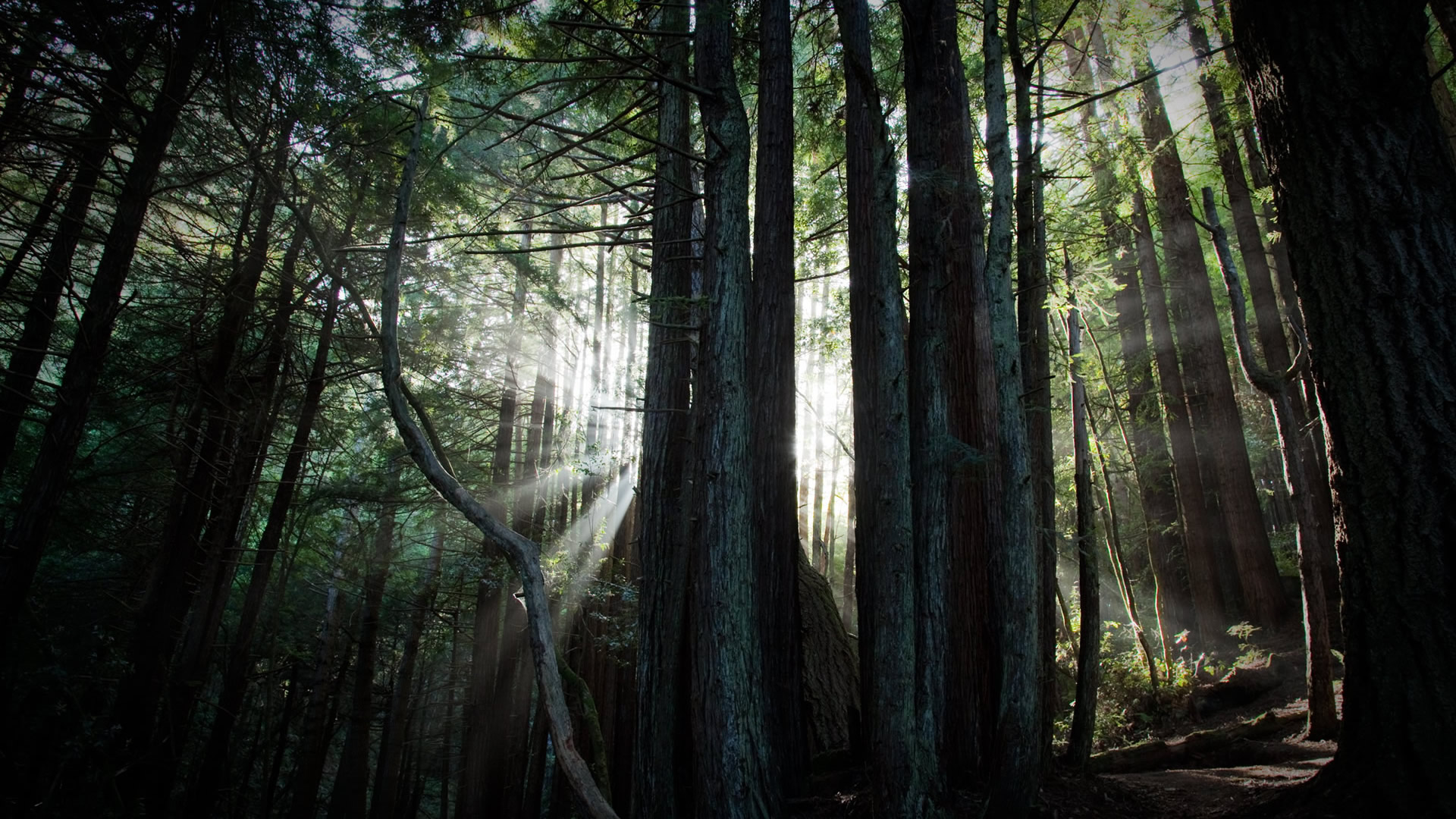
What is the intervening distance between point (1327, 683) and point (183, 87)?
11.8m

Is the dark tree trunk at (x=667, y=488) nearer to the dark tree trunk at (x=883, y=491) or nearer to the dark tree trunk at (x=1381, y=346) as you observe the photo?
the dark tree trunk at (x=883, y=491)

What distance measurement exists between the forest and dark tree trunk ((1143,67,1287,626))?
3.3 inches

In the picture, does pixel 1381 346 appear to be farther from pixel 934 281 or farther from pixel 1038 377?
pixel 934 281

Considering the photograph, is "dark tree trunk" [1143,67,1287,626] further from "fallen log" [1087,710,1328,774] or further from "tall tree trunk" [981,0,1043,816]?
"tall tree trunk" [981,0,1043,816]

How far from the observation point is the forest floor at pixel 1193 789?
4028 millimetres

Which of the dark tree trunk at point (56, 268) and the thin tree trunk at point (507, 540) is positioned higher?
the dark tree trunk at point (56, 268)

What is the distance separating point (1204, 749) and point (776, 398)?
20.8 feet

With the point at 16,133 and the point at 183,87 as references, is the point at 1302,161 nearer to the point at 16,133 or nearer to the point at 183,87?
the point at 183,87

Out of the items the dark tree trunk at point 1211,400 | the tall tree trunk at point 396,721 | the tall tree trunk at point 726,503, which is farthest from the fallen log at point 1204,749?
the tall tree trunk at point 396,721

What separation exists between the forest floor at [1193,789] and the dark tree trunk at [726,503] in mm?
973

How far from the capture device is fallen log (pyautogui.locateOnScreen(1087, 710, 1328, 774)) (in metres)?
6.60

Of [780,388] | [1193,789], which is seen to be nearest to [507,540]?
[780,388]

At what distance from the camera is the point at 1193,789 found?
519cm

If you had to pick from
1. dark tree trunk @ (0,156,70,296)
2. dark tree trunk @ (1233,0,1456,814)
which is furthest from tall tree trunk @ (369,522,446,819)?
dark tree trunk @ (1233,0,1456,814)
